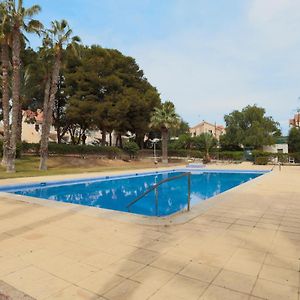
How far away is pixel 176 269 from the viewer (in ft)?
11.7

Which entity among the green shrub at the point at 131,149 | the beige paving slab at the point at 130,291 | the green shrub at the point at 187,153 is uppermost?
the green shrub at the point at 131,149

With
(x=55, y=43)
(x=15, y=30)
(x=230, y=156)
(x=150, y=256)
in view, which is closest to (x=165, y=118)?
(x=230, y=156)

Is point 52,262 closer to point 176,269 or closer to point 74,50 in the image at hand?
point 176,269

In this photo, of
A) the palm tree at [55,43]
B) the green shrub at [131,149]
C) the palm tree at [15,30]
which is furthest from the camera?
the green shrub at [131,149]

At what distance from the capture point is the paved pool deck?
3.05 m

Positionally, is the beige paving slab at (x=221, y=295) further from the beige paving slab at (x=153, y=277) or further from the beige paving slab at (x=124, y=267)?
the beige paving slab at (x=124, y=267)

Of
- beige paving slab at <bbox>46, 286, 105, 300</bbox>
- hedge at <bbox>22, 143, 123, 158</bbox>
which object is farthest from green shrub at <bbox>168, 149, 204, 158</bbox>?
beige paving slab at <bbox>46, 286, 105, 300</bbox>

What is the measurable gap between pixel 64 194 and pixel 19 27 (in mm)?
11520

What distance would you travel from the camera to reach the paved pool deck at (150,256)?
3055 millimetres

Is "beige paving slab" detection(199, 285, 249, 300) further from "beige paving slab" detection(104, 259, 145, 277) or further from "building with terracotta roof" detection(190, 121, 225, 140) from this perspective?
"building with terracotta roof" detection(190, 121, 225, 140)

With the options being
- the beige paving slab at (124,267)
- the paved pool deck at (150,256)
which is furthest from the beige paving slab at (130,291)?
the beige paving slab at (124,267)

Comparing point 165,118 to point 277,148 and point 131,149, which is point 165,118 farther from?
point 277,148

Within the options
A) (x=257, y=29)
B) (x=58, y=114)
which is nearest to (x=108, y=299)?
(x=257, y=29)

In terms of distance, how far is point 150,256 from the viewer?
4020 mm
